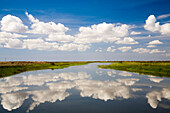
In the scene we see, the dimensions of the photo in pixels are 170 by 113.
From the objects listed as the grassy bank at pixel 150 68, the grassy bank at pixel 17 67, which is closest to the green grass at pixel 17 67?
the grassy bank at pixel 17 67

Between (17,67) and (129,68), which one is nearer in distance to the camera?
(129,68)

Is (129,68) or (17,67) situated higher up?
(129,68)

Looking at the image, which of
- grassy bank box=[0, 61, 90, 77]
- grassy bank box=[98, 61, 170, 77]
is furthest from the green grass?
grassy bank box=[98, 61, 170, 77]

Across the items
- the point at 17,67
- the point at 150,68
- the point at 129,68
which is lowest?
the point at 17,67

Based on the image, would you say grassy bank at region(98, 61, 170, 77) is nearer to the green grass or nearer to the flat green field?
the flat green field

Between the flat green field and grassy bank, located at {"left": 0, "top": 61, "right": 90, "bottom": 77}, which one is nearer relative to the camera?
the flat green field

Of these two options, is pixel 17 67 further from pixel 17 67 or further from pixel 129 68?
pixel 129 68

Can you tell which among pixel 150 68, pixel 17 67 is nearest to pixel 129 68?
pixel 150 68

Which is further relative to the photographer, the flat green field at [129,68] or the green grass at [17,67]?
the green grass at [17,67]

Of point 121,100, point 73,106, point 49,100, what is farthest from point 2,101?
point 121,100

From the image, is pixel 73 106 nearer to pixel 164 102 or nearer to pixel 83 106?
pixel 83 106

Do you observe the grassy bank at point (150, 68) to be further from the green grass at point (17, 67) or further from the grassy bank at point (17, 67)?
the grassy bank at point (17, 67)

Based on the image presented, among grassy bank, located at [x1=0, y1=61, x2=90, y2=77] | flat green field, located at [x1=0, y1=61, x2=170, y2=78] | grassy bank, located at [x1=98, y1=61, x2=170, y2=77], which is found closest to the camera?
grassy bank, located at [x1=98, y1=61, x2=170, y2=77]

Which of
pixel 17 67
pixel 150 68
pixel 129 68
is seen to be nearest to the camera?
pixel 150 68
